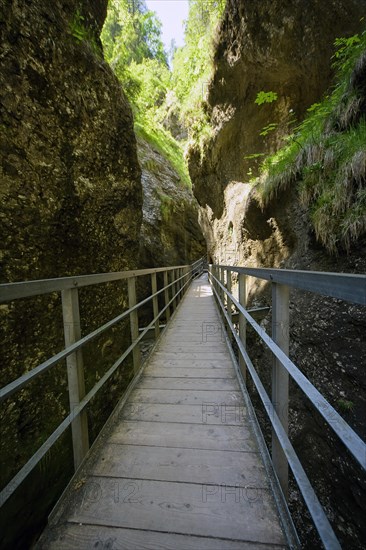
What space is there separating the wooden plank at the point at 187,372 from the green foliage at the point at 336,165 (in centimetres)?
235

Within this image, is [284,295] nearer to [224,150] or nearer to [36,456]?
[36,456]

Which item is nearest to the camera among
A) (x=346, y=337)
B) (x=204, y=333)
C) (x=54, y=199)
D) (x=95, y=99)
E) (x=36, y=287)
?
(x=36, y=287)

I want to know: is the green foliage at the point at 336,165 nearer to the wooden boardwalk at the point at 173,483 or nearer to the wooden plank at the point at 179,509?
the wooden boardwalk at the point at 173,483

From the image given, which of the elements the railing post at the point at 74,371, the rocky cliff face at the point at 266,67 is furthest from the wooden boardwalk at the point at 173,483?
the rocky cliff face at the point at 266,67

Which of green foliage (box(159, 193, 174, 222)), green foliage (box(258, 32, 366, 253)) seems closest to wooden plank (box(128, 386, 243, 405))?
green foliage (box(258, 32, 366, 253))

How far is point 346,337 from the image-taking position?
291 cm

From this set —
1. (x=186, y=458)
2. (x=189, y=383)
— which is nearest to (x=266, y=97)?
(x=189, y=383)

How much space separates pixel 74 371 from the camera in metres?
1.45

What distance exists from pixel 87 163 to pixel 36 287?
2.37 metres

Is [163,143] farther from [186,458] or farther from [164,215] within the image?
[186,458]

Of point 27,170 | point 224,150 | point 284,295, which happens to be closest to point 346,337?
point 284,295

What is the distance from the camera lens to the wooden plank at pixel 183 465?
1.34 meters

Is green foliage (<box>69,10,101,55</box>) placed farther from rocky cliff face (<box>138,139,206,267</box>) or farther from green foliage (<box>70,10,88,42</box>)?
rocky cliff face (<box>138,139,206,267</box>)

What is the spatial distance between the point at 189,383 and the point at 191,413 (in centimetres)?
50
